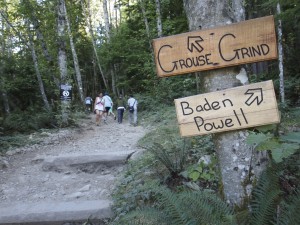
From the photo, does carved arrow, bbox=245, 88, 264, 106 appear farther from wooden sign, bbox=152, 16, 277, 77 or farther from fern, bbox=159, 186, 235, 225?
fern, bbox=159, 186, 235, 225

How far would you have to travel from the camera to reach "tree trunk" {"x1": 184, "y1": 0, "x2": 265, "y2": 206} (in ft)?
8.34

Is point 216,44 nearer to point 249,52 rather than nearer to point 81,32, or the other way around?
point 249,52

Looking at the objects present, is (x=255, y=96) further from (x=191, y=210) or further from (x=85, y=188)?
(x=85, y=188)

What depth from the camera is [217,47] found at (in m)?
2.45

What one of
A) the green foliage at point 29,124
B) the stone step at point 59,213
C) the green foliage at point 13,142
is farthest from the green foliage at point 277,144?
the green foliage at point 29,124

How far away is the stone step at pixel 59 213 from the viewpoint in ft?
14.2

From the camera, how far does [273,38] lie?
2.33 meters

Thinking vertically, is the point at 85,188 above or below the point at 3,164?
below

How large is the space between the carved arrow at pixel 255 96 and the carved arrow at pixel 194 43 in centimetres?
54

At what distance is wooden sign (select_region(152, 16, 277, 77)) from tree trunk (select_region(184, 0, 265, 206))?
0.45 ft

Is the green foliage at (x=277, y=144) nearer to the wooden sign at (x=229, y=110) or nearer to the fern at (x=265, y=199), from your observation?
the wooden sign at (x=229, y=110)

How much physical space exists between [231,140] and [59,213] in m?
3.10

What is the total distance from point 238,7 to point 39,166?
7.07 m

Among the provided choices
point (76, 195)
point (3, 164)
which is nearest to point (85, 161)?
point (76, 195)
